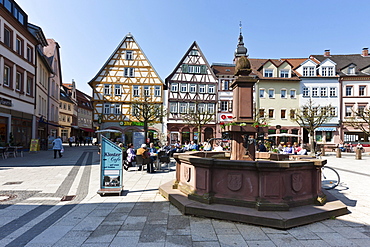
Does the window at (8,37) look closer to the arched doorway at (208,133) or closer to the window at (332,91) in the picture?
the arched doorway at (208,133)

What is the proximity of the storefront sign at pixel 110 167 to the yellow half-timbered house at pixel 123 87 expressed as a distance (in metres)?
27.0

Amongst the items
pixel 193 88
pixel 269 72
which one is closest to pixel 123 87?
pixel 193 88

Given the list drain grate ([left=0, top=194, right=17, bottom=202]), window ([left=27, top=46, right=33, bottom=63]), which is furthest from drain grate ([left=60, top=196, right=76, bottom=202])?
window ([left=27, top=46, right=33, bottom=63])

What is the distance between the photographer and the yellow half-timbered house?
34406 millimetres

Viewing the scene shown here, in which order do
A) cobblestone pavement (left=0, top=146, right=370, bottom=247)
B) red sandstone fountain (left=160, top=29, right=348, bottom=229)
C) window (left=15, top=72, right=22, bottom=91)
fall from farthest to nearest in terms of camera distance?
1. window (left=15, top=72, right=22, bottom=91)
2. red sandstone fountain (left=160, top=29, right=348, bottom=229)
3. cobblestone pavement (left=0, top=146, right=370, bottom=247)

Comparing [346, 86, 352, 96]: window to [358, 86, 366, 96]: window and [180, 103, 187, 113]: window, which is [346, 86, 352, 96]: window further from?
[180, 103, 187, 113]: window

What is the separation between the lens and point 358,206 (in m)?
6.26

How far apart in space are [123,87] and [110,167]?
94.3 ft

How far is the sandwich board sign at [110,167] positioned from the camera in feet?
23.6

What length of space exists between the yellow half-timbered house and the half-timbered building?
1.88 metres

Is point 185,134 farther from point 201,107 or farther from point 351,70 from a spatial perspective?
point 351,70

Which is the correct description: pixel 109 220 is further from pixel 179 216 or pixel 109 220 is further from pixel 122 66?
pixel 122 66

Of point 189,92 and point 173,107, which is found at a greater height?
point 189,92

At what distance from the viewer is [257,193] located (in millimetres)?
5254
